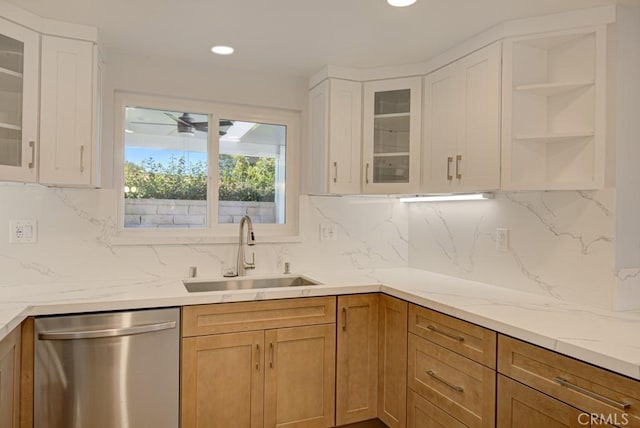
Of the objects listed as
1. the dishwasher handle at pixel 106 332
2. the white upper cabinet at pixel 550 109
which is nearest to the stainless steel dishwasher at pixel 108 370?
the dishwasher handle at pixel 106 332

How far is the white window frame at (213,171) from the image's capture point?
262 centimetres

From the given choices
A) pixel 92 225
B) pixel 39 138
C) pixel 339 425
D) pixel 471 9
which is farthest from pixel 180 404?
pixel 471 9

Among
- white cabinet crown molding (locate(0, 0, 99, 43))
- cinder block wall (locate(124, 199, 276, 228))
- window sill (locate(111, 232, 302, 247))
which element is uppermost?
white cabinet crown molding (locate(0, 0, 99, 43))

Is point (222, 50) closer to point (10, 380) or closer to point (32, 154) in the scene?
point (32, 154)

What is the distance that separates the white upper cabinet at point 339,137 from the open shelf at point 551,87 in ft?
3.38

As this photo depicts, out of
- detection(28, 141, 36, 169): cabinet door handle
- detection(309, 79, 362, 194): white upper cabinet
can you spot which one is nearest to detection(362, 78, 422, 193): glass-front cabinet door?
detection(309, 79, 362, 194): white upper cabinet

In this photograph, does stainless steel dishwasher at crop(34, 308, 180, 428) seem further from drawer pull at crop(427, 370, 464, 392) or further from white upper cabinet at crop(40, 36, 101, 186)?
drawer pull at crop(427, 370, 464, 392)

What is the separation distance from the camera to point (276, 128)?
3049mm

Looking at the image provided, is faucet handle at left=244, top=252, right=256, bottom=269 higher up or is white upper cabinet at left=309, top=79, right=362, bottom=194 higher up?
white upper cabinet at left=309, top=79, right=362, bottom=194

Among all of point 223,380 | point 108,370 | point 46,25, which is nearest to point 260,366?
point 223,380

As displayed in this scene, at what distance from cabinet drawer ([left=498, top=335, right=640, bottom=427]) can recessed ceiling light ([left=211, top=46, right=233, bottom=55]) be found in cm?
207

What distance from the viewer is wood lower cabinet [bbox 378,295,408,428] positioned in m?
2.26

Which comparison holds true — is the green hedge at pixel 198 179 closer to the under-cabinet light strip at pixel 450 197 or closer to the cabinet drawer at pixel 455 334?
the under-cabinet light strip at pixel 450 197

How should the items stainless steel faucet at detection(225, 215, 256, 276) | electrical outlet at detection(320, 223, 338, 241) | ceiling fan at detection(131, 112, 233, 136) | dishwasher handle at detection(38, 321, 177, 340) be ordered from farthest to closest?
1. electrical outlet at detection(320, 223, 338, 241)
2. ceiling fan at detection(131, 112, 233, 136)
3. stainless steel faucet at detection(225, 215, 256, 276)
4. dishwasher handle at detection(38, 321, 177, 340)
